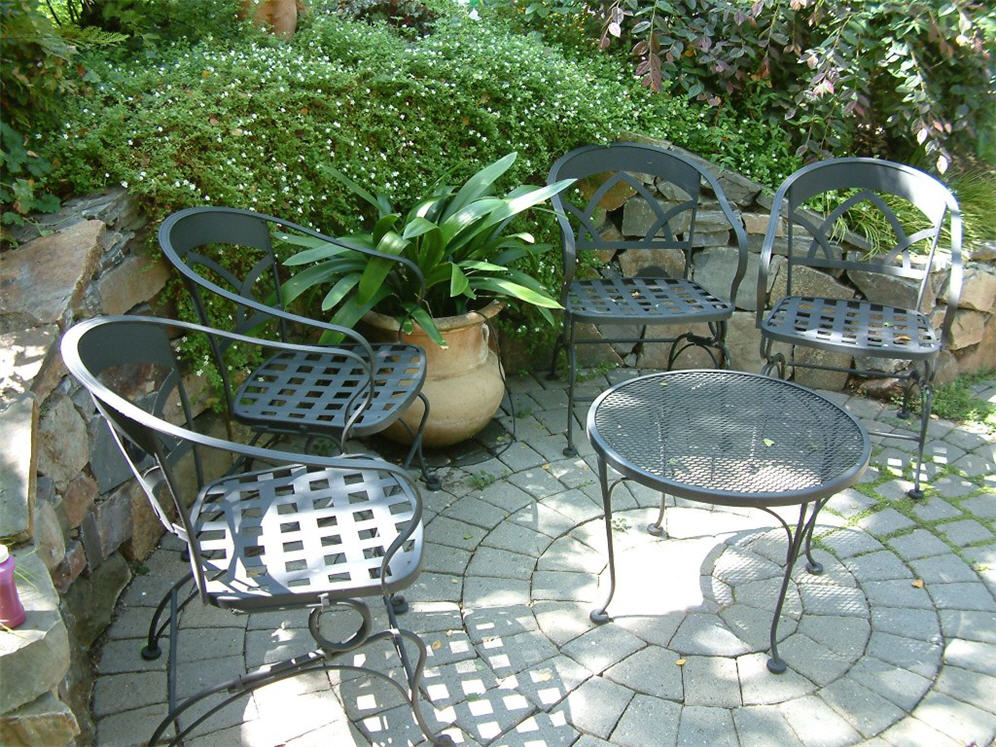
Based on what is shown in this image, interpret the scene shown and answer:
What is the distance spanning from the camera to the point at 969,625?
7.95ft

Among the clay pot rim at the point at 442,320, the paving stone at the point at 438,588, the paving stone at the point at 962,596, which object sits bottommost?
the paving stone at the point at 438,588

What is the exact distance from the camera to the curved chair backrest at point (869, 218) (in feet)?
10.7

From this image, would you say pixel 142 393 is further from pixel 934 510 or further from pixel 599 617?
pixel 934 510

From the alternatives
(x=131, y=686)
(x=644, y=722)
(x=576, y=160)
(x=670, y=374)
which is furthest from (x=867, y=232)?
(x=131, y=686)

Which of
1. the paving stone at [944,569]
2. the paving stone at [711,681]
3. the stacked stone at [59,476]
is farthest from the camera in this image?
the paving stone at [944,569]

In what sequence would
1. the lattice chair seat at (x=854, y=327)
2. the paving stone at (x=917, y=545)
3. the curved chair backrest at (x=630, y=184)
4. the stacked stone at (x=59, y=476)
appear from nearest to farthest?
the stacked stone at (x=59, y=476)
the paving stone at (x=917, y=545)
the lattice chair seat at (x=854, y=327)
the curved chair backrest at (x=630, y=184)

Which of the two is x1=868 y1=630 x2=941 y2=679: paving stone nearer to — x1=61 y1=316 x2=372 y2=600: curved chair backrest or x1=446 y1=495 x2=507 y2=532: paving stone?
x1=446 y1=495 x2=507 y2=532: paving stone

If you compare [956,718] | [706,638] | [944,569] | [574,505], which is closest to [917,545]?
[944,569]

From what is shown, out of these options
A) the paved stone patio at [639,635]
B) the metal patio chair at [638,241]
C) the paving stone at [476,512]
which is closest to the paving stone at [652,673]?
the paved stone patio at [639,635]

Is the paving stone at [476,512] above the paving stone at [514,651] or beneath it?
above

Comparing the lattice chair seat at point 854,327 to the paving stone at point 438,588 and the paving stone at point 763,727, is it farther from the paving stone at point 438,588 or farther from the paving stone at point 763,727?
the paving stone at point 438,588

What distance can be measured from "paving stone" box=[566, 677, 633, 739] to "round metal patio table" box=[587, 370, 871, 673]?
24 centimetres

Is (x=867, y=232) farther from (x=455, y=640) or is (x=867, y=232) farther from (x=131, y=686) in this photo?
(x=131, y=686)

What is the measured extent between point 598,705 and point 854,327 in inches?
66.9
